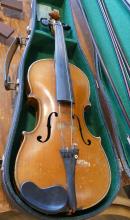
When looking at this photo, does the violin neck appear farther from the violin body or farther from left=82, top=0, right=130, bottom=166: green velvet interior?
left=82, top=0, right=130, bottom=166: green velvet interior

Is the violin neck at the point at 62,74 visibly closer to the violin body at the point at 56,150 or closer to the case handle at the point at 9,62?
the violin body at the point at 56,150

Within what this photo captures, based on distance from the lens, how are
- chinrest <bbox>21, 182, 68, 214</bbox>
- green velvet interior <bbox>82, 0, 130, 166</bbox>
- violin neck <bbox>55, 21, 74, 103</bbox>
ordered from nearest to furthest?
chinrest <bbox>21, 182, 68, 214</bbox>, violin neck <bbox>55, 21, 74, 103</bbox>, green velvet interior <bbox>82, 0, 130, 166</bbox>

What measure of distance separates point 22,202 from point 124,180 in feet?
1.39

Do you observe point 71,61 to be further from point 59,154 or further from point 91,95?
point 59,154

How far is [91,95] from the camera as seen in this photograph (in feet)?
3.82

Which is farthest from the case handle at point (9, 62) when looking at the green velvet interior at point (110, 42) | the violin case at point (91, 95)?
the green velvet interior at point (110, 42)

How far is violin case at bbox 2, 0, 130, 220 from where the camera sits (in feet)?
2.60

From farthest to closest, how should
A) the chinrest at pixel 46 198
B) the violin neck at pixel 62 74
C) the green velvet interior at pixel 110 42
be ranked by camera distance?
the green velvet interior at pixel 110 42, the violin neck at pixel 62 74, the chinrest at pixel 46 198

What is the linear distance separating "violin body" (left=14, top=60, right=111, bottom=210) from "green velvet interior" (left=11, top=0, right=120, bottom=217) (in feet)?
0.20

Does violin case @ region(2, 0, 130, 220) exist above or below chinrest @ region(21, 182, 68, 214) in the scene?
above

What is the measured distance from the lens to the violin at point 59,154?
0.72 metres

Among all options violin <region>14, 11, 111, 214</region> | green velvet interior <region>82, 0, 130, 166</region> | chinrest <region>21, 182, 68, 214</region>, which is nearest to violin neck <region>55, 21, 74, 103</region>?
violin <region>14, 11, 111, 214</region>

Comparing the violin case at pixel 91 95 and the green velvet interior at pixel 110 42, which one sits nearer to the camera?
the violin case at pixel 91 95

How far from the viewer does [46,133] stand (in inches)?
34.1
